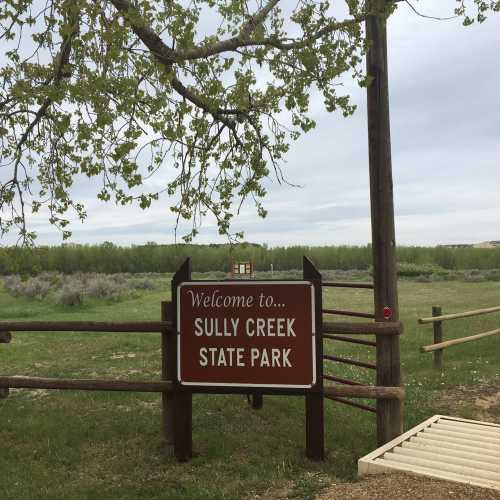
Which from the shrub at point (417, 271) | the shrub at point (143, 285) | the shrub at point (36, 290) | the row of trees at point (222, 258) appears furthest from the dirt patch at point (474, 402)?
the row of trees at point (222, 258)

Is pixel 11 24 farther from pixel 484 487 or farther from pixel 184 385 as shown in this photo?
pixel 484 487

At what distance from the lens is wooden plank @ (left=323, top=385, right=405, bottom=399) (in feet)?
17.2

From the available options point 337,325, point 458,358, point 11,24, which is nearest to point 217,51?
point 11,24

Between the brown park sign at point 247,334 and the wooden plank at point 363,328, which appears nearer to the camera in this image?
the brown park sign at point 247,334

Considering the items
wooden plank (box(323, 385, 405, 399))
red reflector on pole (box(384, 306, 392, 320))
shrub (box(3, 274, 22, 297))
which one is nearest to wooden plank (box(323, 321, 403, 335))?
red reflector on pole (box(384, 306, 392, 320))

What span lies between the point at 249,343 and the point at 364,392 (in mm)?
1228

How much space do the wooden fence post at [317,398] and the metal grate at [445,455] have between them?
1.81 ft

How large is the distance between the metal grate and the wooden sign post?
700 millimetres

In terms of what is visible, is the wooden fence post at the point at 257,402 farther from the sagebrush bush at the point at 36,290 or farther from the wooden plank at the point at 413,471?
the sagebrush bush at the point at 36,290

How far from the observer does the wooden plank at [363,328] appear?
17.4 ft

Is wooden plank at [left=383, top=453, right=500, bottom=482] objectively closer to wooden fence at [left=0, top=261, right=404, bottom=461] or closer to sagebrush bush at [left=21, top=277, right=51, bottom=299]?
wooden fence at [left=0, top=261, right=404, bottom=461]

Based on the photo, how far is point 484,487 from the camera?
13.8ft

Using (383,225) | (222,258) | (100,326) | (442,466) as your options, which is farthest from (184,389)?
(222,258)

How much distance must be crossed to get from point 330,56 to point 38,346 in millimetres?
10139
